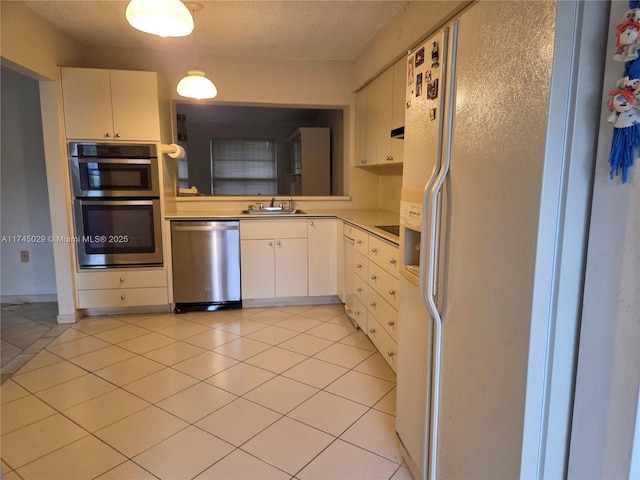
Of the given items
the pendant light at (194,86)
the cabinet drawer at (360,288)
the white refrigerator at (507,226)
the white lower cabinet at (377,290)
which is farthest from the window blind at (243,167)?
the white refrigerator at (507,226)

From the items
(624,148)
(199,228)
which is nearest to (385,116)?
(199,228)

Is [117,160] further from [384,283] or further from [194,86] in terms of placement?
[384,283]

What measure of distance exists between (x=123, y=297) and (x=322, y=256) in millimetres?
1855

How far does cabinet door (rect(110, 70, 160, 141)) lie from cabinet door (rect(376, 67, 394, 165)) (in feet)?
6.35

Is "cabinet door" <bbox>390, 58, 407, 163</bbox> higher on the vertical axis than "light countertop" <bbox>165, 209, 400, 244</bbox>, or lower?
higher

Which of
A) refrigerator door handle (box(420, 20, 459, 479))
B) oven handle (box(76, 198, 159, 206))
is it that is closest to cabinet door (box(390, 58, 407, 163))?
refrigerator door handle (box(420, 20, 459, 479))

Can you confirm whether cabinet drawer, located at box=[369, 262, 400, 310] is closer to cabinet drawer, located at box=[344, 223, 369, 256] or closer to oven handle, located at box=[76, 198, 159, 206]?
cabinet drawer, located at box=[344, 223, 369, 256]

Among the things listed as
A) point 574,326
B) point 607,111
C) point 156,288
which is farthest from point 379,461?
point 156,288

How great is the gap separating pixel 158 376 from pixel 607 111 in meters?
2.58

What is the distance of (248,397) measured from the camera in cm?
224

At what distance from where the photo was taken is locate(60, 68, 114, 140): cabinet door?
3268mm

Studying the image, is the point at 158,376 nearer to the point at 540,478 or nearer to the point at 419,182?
the point at 419,182

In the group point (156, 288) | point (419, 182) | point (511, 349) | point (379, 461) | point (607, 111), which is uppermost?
point (607, 111)

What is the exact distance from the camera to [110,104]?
11.0 ft
